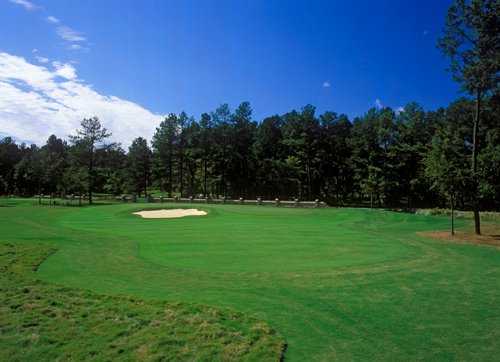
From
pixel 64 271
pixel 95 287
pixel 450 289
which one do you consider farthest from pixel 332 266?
pixel 64 271

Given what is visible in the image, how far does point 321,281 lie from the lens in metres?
10.0

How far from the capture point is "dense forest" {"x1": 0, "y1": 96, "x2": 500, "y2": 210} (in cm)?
5131

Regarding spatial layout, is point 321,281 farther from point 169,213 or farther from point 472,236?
point 169,213

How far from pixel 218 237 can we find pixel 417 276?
10.1 m

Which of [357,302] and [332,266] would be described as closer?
[357,302]

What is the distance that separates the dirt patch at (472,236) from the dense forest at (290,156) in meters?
23.4

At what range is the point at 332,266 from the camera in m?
12.0

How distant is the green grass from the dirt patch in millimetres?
1700

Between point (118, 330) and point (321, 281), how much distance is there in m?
5.75

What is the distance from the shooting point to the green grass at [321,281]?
6.29m

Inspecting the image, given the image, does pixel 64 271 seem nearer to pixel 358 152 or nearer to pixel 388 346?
pixel 388 346

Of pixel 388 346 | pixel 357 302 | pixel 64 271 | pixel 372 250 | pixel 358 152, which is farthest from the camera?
pixel 358 152

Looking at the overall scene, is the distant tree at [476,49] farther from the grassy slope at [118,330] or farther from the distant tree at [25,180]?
the distant tree at [25,180]

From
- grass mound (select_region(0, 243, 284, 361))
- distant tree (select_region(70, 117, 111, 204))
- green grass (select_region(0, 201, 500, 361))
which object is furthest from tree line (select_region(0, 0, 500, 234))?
grass mound (select_region(0, 243, 284, 361))
